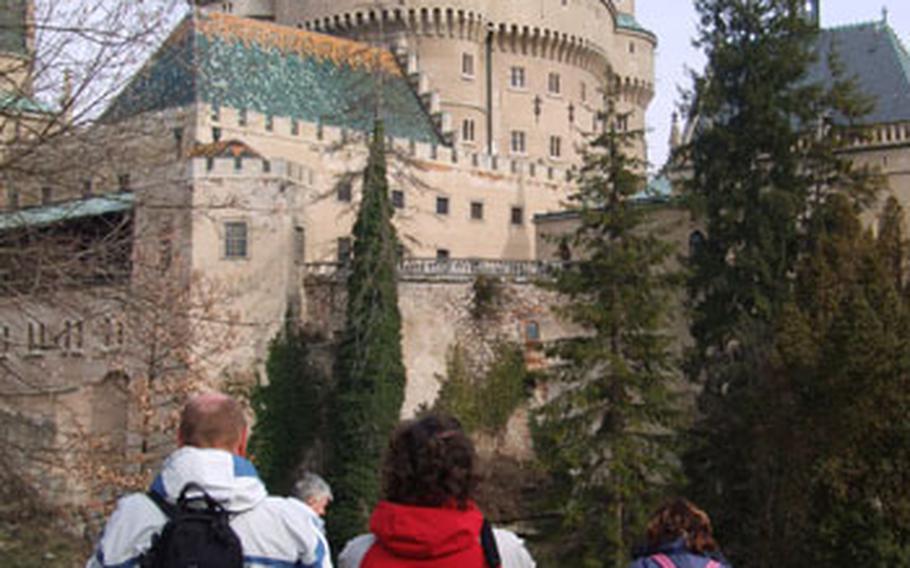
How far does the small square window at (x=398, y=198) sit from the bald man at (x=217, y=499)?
36.4 meters

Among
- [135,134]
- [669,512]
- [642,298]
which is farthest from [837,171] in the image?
[669,512]

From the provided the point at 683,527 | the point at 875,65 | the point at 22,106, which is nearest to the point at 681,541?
the point at 683,527

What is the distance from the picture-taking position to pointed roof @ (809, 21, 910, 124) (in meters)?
38.3

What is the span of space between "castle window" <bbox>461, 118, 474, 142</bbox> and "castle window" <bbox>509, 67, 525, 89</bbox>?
269 cm

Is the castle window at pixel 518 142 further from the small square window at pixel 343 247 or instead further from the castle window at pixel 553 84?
the small square window at pixel 343 247

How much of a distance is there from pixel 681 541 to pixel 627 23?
195 feet

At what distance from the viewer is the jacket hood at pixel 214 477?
4.88 meters

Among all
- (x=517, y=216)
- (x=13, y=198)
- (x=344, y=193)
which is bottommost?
(x=13, y=198)

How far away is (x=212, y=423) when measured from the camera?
16.2 ft

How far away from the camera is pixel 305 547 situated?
16.5 feet

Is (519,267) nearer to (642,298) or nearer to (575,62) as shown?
(642,298)

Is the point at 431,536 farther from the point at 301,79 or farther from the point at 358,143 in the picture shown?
the point at 301,79

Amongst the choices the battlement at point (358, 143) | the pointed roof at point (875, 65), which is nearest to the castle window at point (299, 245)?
the battlement at point (358, 143)

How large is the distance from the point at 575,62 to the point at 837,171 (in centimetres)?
2364
